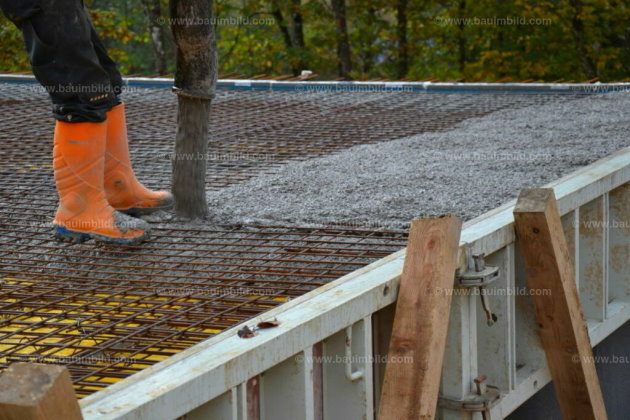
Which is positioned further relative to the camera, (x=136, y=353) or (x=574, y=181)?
(x=574, y=181)

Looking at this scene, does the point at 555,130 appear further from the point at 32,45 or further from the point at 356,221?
the point at 32,45

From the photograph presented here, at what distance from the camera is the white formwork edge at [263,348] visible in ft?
7.50

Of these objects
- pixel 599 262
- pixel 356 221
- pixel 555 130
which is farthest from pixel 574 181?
pixel 555 130

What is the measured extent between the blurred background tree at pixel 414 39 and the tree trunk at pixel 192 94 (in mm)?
14193

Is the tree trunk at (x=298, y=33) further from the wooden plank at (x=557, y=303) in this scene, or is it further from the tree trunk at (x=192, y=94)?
the wooden plank at (x=557, y=303)

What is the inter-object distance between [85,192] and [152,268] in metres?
0.46

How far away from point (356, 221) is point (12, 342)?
5.71 ft

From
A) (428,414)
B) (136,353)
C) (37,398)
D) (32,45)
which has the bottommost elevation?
(428,414)

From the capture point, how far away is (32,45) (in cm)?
409

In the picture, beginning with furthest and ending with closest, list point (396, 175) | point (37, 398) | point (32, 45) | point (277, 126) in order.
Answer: point (277, 126) < point (396, 175) < point (32, 45) < point (37, 398)

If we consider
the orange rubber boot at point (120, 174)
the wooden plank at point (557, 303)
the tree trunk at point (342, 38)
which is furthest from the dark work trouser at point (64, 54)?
the tree trunk at point (342, 38)

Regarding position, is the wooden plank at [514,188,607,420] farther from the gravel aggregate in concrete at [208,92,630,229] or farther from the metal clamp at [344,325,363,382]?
the metal clamp at [344,325,363,382]

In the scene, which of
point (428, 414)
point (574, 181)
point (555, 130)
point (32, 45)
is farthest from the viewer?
point (555, 130)

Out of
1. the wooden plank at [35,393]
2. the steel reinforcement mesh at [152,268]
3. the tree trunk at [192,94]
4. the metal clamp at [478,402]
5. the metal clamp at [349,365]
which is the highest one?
the tree trunk at [192,94]
